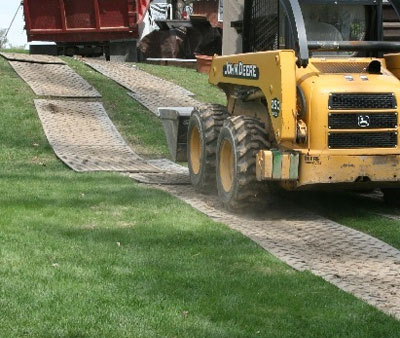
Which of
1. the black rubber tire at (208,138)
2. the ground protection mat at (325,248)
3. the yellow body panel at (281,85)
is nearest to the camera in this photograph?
the ground protection mat at (325,248)

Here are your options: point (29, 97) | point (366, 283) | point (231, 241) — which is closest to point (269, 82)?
point (231, 241)

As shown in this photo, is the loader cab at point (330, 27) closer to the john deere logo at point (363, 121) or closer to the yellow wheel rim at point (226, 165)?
the john deere logo at point (363, 121)

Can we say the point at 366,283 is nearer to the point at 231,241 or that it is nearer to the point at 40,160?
the point at 231,241

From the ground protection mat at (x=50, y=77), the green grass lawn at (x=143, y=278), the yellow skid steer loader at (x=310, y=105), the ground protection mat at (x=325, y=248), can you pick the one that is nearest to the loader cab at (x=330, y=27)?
the yellow skid steer loader at (x=310, y=105)

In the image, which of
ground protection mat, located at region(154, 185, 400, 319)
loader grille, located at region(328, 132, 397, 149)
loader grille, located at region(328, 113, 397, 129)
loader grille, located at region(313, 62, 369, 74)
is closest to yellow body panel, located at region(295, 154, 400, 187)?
loader grille, located at region(328, 132, 397, 149)

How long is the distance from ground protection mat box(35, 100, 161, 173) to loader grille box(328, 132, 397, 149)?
4257 mm

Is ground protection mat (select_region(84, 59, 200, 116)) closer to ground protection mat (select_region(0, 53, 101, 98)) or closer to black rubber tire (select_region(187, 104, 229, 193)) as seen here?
ground protection mat (select_region(0, 53, 101, 98))

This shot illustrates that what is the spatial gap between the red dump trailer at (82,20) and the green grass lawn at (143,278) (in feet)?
47.8

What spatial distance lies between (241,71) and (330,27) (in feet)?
3.47

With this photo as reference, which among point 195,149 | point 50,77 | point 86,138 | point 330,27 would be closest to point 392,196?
point 330,27

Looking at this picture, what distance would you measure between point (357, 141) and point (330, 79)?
0.67 meters

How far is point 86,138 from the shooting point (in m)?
15.5

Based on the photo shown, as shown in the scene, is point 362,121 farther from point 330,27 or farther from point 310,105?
point 330,27

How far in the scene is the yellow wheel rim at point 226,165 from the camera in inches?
404
